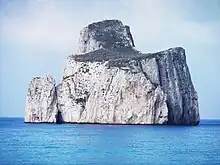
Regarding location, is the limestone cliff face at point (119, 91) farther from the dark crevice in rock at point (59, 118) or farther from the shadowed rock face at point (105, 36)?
the shadowed rock face at point (105, 36)

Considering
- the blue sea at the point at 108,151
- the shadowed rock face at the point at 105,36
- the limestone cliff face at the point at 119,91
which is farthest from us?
the shadowed rock face at the point at 105,36

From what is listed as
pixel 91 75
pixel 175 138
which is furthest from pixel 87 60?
pixel 175 138

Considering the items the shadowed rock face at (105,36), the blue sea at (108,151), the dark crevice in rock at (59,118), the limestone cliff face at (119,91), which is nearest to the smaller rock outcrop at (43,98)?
the limestone cliff face at (119,91)

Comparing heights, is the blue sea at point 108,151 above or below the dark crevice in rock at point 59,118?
below

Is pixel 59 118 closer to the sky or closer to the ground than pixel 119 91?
closer to the ground

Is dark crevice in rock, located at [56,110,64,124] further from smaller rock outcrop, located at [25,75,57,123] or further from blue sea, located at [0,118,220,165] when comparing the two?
blue sea, located at [0,118,220,165]

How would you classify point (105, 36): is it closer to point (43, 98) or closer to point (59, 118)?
point (43, 98)

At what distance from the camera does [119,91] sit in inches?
4195

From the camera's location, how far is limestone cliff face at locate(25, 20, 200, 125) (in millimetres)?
106062

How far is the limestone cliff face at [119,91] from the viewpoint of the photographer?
106062 mm

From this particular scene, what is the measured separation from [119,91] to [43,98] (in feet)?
57.7

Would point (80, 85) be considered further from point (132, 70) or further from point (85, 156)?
point (85, 156)

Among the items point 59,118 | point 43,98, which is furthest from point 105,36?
point 59,118

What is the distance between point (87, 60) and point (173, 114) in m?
19.8
